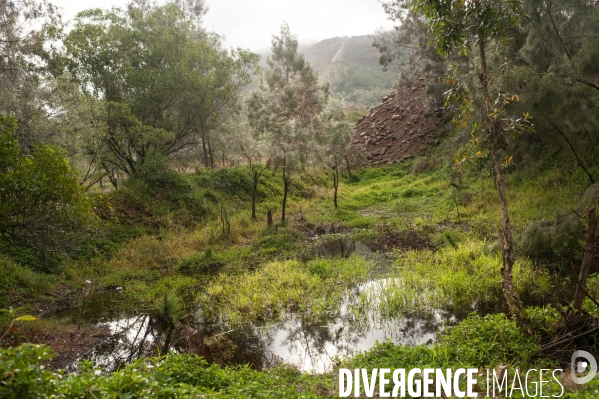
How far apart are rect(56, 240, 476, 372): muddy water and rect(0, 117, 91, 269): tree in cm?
244

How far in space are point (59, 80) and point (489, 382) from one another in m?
19.0

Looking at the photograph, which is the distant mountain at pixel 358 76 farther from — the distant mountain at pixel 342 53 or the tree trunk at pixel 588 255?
the tree trunk at pixel 588 255

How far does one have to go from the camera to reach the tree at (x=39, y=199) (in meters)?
10.2

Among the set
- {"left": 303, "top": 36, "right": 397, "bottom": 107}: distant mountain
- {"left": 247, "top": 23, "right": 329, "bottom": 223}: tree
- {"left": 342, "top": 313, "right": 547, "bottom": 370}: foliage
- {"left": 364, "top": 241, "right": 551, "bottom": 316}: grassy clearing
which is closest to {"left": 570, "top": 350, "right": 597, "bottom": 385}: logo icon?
{"left": 342, "top": 313, "right": 547, "bottom": 370}: foliage

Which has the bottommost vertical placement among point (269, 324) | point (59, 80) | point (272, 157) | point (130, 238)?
point (269, 324)

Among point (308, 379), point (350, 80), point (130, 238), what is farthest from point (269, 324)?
point (350, 80)

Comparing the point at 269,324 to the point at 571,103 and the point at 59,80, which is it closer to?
the point at 571,103

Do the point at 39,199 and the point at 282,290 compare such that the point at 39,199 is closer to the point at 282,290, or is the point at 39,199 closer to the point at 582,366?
the point at 282,290

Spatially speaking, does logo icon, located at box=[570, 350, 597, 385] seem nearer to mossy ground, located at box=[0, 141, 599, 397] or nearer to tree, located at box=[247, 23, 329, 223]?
mossy ground, located at box=[0, 141, 599, 397]

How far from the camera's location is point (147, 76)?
2133 cm

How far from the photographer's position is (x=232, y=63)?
80.1 ft

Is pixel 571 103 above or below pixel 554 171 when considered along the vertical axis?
above

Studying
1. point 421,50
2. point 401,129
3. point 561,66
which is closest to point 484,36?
point 561,66

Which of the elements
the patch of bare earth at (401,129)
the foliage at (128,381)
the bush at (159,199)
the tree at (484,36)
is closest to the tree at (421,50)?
the patch of bare earth at (401,129)
